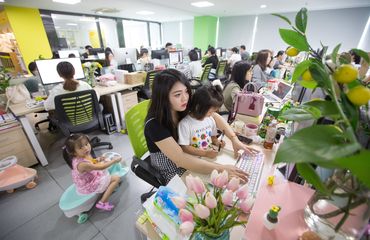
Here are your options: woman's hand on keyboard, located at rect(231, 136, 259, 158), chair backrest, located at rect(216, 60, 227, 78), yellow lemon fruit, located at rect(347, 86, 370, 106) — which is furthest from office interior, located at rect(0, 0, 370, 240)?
chair backrest, located at rect(216, 60, 227, 78)

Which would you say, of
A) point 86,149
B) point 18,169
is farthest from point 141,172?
point 18,169

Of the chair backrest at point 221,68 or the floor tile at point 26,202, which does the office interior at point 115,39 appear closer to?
the floor tile at point 26,202

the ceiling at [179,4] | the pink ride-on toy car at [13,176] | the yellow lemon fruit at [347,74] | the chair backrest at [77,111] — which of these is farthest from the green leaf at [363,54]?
the ceiling at [179,4]

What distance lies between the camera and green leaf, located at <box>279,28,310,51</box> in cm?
42

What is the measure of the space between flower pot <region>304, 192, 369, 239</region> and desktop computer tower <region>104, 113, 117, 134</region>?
2745 mm

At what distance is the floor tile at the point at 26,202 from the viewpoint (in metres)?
1.48

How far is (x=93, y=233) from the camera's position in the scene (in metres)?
1.37

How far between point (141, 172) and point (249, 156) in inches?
28.1

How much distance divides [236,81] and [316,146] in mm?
2001

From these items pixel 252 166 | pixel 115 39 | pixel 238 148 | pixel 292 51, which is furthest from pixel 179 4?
pixel 292 51

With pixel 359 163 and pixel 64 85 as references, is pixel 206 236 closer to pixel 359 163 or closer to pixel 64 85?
pixel 359 163

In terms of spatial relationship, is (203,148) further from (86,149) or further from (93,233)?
(93,233)

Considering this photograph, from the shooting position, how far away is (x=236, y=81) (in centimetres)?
218

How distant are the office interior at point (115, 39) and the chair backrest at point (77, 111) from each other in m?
0.46
